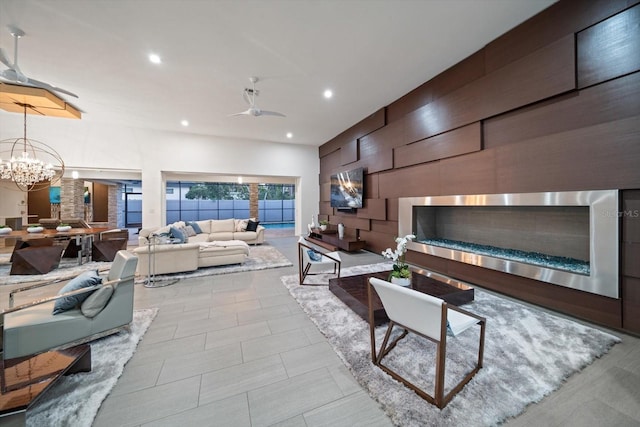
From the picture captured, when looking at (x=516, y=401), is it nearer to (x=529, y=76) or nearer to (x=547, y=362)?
(x=547, y=362)

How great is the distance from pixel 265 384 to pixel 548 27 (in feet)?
15.6

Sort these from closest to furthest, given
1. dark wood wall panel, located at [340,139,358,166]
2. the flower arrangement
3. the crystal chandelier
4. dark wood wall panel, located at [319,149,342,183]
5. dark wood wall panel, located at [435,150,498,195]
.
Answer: the flower arrangement → dark wood wall panel, located at [435,150,498,195] → the crystal chandelier → dark wood wall panel, located at [340,139,358,166] → dark wood wall panel, located at [319,149,342,183]

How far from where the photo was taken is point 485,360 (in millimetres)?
1885

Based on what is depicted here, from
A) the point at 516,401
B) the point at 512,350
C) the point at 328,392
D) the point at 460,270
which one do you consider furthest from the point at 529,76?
the point at 328,392

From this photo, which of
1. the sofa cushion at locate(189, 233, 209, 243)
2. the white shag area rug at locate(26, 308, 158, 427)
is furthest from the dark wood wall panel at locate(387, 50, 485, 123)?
the sofa cushion at locate(189, 233, 209, 243)

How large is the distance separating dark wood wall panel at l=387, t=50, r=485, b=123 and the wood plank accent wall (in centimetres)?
2

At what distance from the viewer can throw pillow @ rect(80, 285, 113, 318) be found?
2.04 metres

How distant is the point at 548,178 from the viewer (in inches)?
109

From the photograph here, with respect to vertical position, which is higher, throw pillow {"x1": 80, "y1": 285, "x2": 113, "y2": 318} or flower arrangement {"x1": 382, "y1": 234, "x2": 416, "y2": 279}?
flower arrangement {"x1": 382, "y1": 234, "x2": 416, "y2": 279}

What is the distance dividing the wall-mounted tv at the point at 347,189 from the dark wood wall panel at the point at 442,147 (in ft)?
4.54

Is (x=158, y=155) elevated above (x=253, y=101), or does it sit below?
below

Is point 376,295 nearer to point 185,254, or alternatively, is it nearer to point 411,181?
point 411,181

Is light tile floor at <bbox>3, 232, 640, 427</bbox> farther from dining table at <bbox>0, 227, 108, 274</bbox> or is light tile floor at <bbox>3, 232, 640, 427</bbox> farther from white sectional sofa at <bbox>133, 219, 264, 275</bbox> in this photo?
dining table at <bbox>0, 227, 108, 274</bbox>

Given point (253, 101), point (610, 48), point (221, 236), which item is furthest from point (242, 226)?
point (610, 48)
